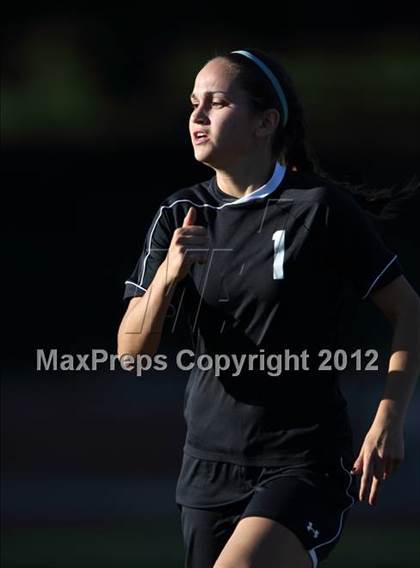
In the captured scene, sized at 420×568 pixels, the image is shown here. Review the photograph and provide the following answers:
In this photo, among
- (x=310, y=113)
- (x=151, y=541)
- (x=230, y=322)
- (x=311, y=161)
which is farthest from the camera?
(x=310, y=113)

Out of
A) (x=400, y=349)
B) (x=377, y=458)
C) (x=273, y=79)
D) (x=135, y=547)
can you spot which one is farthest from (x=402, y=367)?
(x=135, y=547)

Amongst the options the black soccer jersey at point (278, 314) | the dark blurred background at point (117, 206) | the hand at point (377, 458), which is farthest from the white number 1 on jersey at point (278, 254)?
the dark blurred background at point (117, 206)

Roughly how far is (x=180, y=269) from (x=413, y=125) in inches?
109

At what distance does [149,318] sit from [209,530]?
48cm

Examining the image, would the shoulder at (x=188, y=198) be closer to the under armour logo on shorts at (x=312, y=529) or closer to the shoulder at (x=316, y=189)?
the shoulder at (x=316, y=189)

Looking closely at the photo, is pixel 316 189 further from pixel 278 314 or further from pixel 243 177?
pixel 278 314

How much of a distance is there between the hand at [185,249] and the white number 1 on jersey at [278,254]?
0.17 metres

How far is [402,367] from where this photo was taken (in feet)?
10.0

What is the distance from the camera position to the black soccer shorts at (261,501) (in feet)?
9.64

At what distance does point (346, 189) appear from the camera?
3316 millimetres

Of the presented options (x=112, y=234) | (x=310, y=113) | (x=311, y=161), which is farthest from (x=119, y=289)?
(x=311, y=161)

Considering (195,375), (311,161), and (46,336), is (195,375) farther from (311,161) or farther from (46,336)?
(46,336)

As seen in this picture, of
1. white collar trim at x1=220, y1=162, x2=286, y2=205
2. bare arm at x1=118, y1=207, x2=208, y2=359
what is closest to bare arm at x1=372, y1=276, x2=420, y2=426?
white collar trim at x1=220, y1=162, x2=286, y2=205

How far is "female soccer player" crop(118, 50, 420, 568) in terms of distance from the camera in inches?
120
